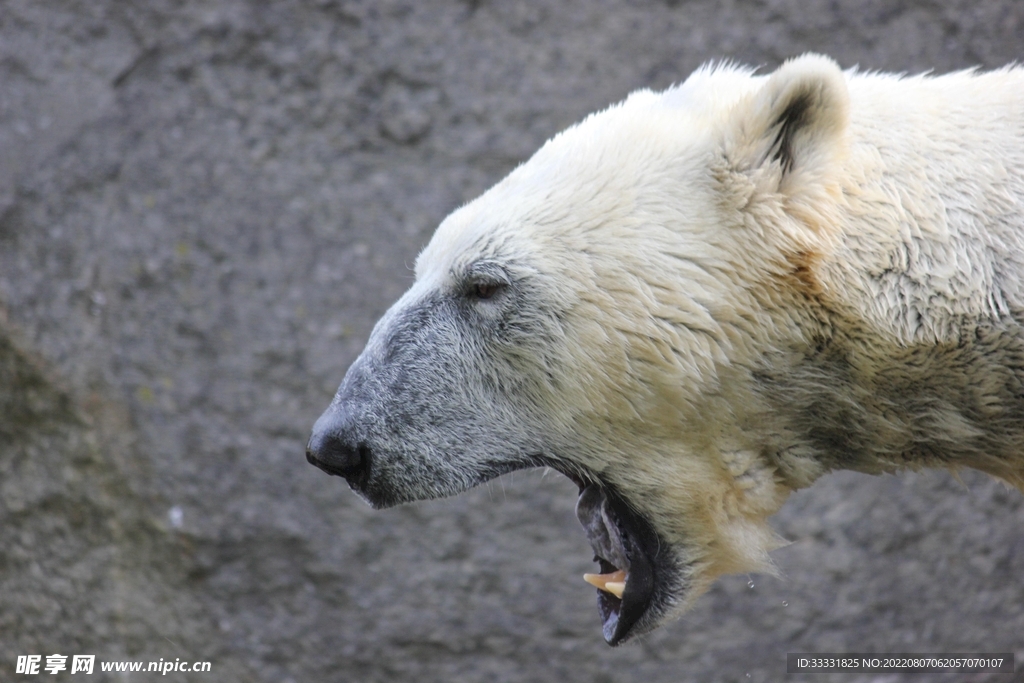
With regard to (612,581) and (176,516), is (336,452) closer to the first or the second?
(612,581)

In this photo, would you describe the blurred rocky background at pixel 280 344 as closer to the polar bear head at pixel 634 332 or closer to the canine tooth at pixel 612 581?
the canine tooth at pixel 612 581

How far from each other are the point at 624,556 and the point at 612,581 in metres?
0.06

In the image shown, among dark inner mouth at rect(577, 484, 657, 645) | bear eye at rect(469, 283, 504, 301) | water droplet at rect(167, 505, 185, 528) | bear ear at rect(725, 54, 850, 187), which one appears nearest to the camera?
bear ear at rect(725, 54, 850, 187)

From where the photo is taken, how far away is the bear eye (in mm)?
1784

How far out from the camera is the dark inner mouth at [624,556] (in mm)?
1914

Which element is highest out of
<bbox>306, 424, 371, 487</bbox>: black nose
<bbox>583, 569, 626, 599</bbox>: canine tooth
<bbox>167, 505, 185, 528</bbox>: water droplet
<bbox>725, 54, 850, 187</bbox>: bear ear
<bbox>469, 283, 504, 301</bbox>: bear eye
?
<bbox>725, 54, 850, 187</bbox>: bear ear

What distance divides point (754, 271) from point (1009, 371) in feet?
1.47

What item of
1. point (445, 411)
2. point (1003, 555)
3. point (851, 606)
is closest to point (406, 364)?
point (445, 411)

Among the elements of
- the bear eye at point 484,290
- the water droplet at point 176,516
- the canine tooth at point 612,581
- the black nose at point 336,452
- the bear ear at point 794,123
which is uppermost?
the bear ear at point 794,123

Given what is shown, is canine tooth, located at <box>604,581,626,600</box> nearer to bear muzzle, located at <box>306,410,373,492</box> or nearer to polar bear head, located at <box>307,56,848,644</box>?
polar bear head, located at <box>307,56,848,644</box>

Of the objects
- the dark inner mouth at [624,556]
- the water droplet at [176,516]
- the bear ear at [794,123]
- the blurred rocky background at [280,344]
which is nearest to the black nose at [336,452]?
the dark inner mouth at [624,556]

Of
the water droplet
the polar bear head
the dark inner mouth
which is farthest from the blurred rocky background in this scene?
the polar bear head

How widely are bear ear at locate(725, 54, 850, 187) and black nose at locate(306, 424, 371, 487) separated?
89 cm

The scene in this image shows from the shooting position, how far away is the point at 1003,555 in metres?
3.63
